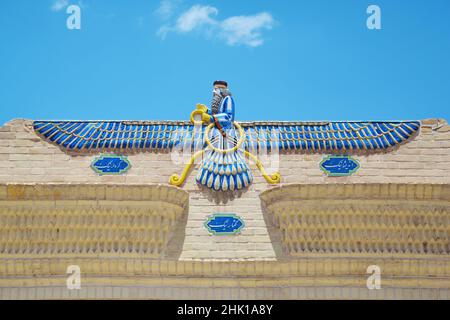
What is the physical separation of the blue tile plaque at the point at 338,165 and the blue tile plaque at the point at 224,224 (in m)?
1.87

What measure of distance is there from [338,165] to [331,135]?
2.19 ft

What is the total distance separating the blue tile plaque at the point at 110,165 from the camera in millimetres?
15023

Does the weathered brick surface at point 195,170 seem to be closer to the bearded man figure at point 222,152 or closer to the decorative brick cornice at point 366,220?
the bearded man figure at point 222,152

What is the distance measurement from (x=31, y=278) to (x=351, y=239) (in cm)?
537

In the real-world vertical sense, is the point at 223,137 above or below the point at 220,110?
below

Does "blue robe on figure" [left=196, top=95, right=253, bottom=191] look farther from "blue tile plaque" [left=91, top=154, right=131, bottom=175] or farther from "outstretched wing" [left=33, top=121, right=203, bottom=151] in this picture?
"blue tile plaque" [left=91, top=154, right=131, bottom=175]

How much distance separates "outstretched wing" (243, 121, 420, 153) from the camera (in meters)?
15.4

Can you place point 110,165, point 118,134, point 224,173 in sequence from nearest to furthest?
point 224,173 < point 110,165 < point 118,134

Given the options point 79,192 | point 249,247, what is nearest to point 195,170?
point 249,247

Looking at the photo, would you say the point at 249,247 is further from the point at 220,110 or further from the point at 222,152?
the point at 220,110

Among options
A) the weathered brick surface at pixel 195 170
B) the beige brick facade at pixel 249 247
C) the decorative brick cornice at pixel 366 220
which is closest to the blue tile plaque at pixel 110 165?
the weathered brick surface at pixel 195 170

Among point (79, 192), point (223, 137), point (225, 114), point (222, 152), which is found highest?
Answer: point (225, 114)

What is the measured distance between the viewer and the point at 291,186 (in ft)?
46.7

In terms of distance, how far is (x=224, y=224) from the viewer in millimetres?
14500
